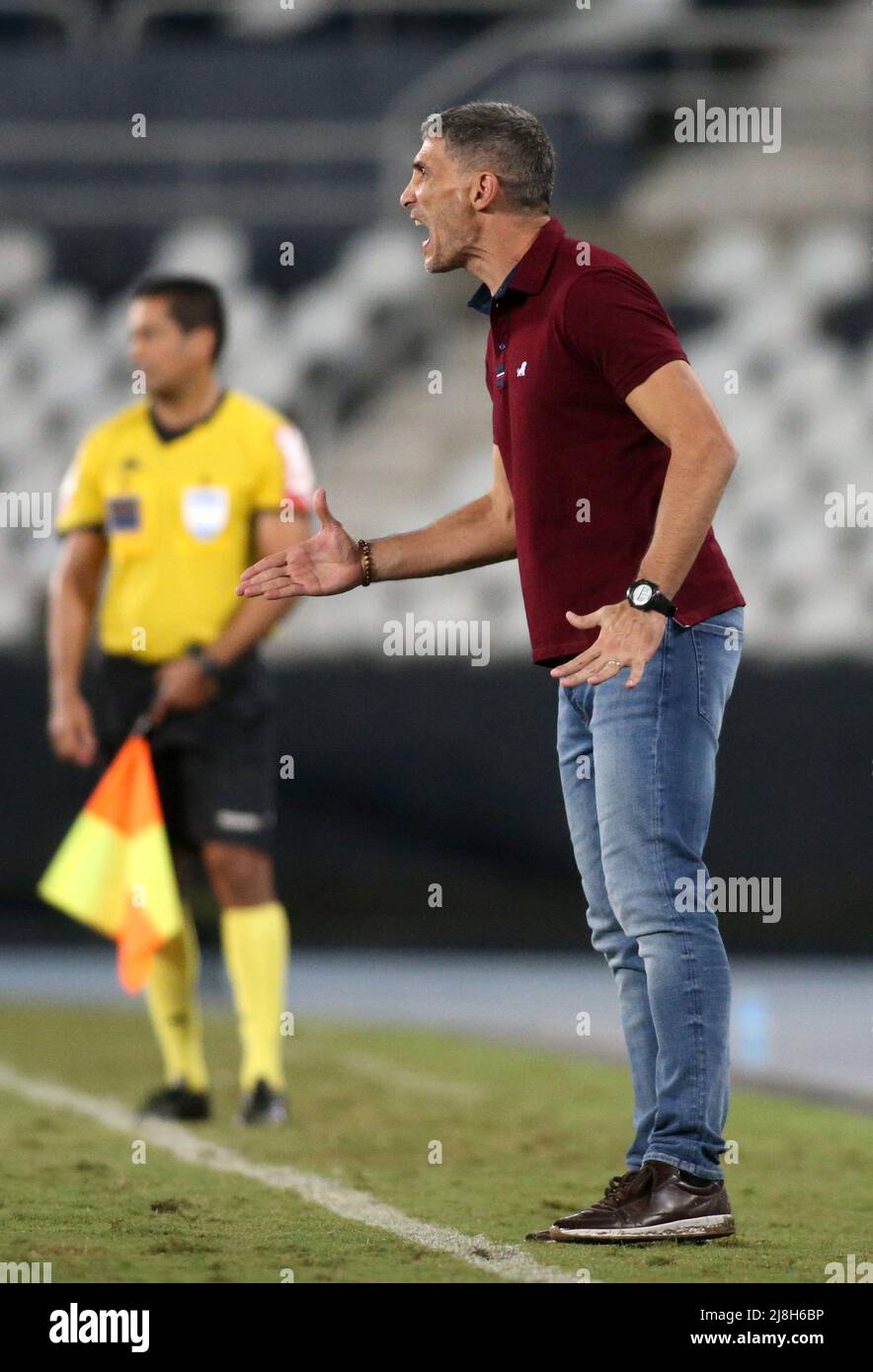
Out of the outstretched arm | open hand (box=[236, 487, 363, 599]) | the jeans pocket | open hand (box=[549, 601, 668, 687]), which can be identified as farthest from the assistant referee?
open hand (box=[549, 601, 668, 687])

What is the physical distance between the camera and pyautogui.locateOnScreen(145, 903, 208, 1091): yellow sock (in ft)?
19.4

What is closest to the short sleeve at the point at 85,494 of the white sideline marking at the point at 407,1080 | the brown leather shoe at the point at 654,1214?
the white sideline marking at the point at 407,1080

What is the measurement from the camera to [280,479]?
5977 millimetres

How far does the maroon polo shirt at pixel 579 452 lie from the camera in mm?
3699

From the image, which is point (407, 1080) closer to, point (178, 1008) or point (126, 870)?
point (178, 1008)

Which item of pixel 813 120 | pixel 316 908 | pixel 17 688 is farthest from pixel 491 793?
pixel 813 120

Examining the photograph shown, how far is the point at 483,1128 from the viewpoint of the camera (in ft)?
18.9

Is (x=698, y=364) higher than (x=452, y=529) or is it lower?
higher

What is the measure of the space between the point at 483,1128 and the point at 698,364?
8525mm

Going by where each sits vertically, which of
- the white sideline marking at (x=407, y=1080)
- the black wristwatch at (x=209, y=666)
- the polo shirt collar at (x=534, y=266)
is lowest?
the white sideline marking at (x=407, y=1080)

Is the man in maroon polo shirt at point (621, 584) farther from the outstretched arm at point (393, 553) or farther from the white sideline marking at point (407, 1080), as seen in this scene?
the white sideline marking at point (407, 1080)

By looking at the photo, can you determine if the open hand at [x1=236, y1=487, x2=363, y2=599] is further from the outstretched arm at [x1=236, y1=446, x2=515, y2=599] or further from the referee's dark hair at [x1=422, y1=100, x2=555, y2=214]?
the referee's dark hair at [x1=422, y1=100, x2=555, y2=214]

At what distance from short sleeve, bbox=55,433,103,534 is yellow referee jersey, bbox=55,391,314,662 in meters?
0.05
